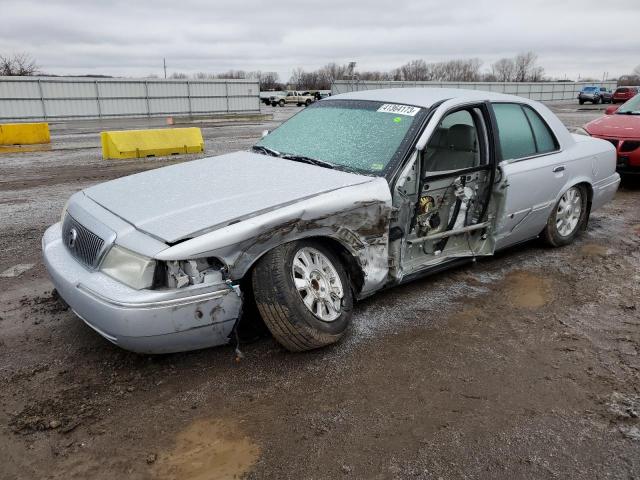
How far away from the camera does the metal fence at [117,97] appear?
21812 millimetres

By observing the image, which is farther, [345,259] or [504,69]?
[504,69]

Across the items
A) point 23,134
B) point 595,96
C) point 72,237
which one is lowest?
point 595,96

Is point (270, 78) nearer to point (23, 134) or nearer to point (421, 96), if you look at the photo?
point (23, 134)

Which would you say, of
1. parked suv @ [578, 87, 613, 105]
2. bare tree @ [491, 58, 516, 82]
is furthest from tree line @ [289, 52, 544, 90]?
parked suv @ [578, 87, 613, 105]

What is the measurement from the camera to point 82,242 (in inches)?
127

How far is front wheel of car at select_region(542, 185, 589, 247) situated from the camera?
5.21 m

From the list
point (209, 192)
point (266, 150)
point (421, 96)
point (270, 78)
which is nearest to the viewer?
point (209, 192)

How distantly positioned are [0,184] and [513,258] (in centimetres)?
823

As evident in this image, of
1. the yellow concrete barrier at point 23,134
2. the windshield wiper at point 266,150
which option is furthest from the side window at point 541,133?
the yellow concrete barrier at point 23,134

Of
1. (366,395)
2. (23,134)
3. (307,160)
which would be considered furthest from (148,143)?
(366,395)

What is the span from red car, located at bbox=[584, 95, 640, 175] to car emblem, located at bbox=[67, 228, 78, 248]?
25.7 ft

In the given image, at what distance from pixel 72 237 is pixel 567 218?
4581 millimetres

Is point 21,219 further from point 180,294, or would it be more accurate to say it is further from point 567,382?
point 567,382

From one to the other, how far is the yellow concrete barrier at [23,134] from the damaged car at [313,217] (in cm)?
1334
